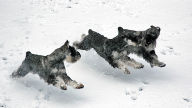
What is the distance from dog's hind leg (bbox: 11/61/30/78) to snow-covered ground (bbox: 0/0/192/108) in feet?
0.68

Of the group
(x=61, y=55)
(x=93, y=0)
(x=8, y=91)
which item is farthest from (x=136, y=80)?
(x=93, y=0)

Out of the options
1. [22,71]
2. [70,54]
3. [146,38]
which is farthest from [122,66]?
[22,71]

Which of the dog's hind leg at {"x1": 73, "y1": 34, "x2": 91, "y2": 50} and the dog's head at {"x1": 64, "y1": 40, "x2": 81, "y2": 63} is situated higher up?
the dog's head at {"x1": 64, "y1": 40, "x2": 81, "y2": 63}

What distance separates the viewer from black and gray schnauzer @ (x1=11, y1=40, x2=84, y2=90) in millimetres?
8188

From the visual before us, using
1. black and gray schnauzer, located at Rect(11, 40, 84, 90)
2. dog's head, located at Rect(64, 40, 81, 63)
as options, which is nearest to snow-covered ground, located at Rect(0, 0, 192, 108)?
black and gray schnauzer, located at Rect(11, 40, 84, 90)

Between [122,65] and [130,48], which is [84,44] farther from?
[122,65]

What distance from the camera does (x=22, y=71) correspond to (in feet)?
29.8

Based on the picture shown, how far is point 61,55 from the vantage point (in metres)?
8.44

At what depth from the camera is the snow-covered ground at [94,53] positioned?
855 cm

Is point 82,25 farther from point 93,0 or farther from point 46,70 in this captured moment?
point 46,70

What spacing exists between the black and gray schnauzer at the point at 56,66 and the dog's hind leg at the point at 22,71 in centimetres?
9

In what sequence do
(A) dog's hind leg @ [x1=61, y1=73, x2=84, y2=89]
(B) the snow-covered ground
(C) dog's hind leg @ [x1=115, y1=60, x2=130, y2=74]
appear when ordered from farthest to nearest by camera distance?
(C) dog's hind leg @ [x1=115, y1=60, x2=130, y2=74] < (B) the snow-covered ground < (A) dog's hind leg @ [x1=61, y1=73, x2=84, y2=89]

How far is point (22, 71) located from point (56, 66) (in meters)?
1.25

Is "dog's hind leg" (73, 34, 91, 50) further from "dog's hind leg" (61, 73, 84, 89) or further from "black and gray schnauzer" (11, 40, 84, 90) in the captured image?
"dog's hind leg" (61, 73, 84, 89)
